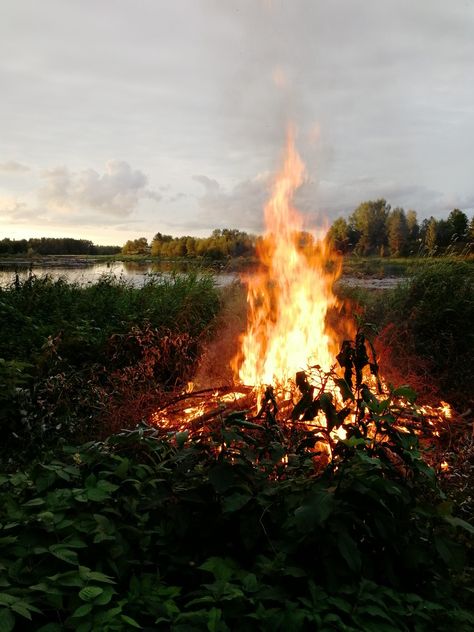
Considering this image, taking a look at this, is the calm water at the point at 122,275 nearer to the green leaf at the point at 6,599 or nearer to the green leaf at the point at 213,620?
the green leaf at the point at 6,599

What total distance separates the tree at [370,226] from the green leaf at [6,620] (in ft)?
45.6

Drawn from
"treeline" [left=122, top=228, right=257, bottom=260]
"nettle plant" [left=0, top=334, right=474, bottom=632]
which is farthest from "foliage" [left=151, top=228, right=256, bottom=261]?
"nettle plant" [left=0, top=334, right=474, bottom=632]

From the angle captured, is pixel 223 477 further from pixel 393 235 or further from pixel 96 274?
pixel 393 235

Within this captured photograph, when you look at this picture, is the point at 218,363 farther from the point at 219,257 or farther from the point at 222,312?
the point at 219,257

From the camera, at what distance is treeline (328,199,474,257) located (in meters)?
11.3

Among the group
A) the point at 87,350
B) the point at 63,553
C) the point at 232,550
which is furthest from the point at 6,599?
the point at 87,350

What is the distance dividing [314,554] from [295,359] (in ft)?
12.9

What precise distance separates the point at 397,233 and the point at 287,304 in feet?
48.6

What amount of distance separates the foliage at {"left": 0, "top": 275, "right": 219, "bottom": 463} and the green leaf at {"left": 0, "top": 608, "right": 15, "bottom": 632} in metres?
3.45

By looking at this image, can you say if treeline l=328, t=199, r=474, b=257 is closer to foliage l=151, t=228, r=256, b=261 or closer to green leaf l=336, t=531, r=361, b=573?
foliage l=151, t=228, r=256, b=261

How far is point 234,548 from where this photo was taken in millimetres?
2371

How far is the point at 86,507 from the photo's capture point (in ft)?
7.69

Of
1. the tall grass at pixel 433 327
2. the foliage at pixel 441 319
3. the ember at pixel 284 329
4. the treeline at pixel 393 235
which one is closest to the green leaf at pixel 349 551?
the ember at pixel 284 329

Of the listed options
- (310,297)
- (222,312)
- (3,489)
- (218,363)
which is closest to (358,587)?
(3,489)
